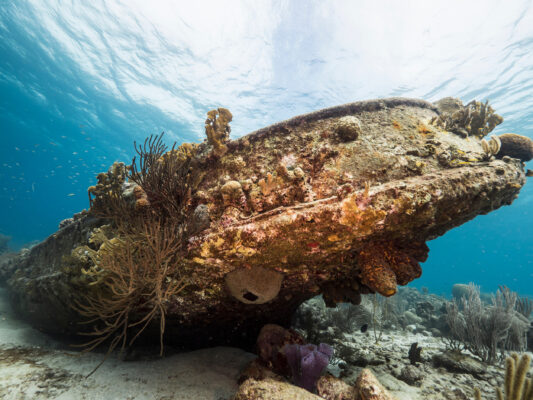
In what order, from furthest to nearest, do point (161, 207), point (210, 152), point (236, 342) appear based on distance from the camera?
point (236, 342) → point (210, 152) → point (161, 207)

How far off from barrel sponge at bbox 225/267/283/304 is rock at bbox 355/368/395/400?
4.36 feet

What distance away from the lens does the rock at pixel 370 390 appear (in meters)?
2.19

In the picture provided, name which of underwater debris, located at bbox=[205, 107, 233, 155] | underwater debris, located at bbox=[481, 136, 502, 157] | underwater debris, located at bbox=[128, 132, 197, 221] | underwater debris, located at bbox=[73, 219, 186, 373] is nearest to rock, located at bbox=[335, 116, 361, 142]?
underwater debris, located at bbox=[481, 136, 502, 157]

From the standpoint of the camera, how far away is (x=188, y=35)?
1916 centimetres

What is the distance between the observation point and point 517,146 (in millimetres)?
3711

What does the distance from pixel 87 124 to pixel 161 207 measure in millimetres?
39212

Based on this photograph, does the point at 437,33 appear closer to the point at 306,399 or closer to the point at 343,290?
the point at 343,290

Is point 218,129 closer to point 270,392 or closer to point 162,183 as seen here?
point 162,183

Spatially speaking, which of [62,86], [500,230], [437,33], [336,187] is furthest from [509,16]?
[500,230]

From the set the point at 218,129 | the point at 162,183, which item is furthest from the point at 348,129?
the point at 162,183

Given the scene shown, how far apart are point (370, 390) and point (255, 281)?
164 cm

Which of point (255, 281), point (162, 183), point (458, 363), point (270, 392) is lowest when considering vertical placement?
point (458, 363)

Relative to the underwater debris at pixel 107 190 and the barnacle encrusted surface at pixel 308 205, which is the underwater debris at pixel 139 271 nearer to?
the barnacle encrusted surface at pixel 308 205

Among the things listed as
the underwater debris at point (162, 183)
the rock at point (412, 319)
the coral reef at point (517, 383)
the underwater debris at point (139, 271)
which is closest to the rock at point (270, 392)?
the underwater debris at point (139, 271)
